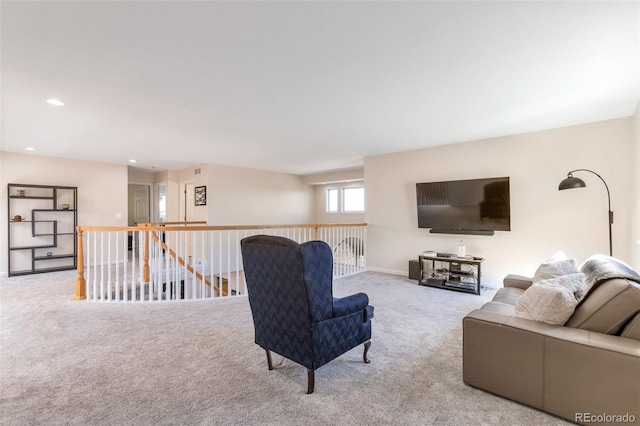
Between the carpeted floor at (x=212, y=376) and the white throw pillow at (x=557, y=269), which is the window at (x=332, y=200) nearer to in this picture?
the carpeted floor at (x=212, y=376)

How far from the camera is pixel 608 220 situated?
3750mm

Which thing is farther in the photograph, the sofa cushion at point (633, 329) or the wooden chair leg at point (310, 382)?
the wooden chair leg at point (310, 382)

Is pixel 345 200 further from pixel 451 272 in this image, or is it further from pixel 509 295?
pixel 509 295

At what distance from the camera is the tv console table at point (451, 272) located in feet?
14.6

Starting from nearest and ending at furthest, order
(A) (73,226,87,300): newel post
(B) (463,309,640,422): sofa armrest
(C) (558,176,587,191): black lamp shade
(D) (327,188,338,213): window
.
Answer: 1. (B) (463,309,640,422): sofa armrest
2. (C) (558,176,587,191): black lamp shade
3. (A) (73,226,87,300): newel post
4. (D) (327,188,338,213): window

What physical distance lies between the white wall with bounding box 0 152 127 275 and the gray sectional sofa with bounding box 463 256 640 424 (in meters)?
7.75

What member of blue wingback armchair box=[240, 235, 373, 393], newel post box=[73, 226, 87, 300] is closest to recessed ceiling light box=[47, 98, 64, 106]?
newel post box=[73, 226, 87, 300]

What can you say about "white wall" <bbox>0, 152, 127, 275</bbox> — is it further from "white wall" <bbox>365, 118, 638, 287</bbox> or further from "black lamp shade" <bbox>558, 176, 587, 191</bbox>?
"black lamp shade" <bbox>558, 176, 587, 191</bbox>

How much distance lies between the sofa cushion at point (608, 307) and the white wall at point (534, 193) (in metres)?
2.82

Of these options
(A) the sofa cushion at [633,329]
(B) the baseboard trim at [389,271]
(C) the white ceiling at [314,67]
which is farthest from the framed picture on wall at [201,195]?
(A) the sofa cushion at [633,329]

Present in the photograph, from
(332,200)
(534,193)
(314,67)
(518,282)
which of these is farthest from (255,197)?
(518,282)

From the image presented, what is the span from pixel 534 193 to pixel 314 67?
12.7ft

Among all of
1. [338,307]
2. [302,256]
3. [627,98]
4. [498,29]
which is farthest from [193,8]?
[627,98]

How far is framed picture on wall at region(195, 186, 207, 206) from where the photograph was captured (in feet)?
22.8
